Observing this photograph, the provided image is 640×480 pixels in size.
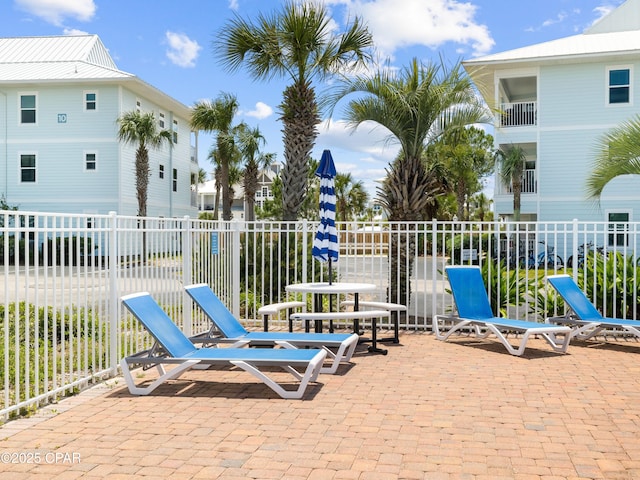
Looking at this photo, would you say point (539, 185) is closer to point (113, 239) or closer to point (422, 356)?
point (422, 356)

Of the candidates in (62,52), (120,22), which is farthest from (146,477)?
(62,52)

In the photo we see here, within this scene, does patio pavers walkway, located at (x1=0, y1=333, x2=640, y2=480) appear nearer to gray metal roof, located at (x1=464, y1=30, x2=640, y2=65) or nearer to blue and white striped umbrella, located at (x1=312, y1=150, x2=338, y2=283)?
blue and white striped umbrella, located at (x1=312, y1=150, x2=338, y2=283)

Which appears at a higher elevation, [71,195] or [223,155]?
[223,155]

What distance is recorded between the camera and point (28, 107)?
31484 mm

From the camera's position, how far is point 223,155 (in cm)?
3400

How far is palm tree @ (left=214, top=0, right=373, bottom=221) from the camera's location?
13617 millimetres

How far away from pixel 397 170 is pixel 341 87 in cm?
195

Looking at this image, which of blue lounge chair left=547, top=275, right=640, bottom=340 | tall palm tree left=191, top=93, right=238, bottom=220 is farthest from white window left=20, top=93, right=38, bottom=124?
blue lounge chair left=547, top=275, right=640, bottom=340

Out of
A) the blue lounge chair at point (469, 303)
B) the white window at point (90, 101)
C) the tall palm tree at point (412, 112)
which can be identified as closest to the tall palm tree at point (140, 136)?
the white window at point (90, 101)

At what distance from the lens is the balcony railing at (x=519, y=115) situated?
2838cm

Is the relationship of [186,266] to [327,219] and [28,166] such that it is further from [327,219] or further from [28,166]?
[28,166]

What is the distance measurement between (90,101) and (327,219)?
24.7 m

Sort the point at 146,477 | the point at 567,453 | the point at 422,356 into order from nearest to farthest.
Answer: the point at 146,477
the point at 567,453
the point at 422,356

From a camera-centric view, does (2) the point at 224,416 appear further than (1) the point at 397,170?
No
